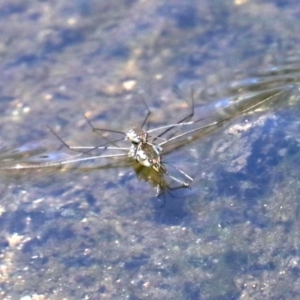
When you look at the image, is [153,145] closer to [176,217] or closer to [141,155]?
[141,155]

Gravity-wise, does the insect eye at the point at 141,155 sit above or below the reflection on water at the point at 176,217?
above

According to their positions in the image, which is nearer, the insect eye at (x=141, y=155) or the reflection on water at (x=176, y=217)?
the reflection on water at (x=176, y=217)

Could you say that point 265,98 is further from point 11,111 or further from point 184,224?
point 11,111

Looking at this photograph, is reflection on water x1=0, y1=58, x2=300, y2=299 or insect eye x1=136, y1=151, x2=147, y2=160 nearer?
reflection on water x1=0, y1=58, x2=300, y2=299

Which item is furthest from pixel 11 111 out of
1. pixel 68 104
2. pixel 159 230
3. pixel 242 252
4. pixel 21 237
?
pixel 242 252

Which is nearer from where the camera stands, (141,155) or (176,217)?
(176,217)

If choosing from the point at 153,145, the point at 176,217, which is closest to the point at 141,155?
the point at 153,145
